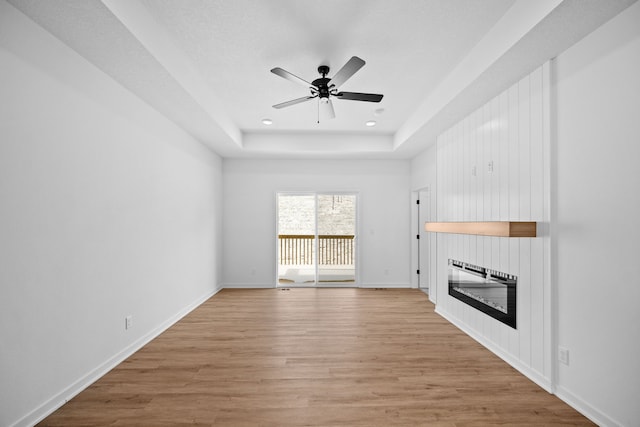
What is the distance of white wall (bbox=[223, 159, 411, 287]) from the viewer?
5914mm

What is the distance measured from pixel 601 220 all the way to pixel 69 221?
368 cm

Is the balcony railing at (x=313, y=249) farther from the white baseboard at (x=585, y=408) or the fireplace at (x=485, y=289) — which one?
the white baseboard at (x=585, y=408)

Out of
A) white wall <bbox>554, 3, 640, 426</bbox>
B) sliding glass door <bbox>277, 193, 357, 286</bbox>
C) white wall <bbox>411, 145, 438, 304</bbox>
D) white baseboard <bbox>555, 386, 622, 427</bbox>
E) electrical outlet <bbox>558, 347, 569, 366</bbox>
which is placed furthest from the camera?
sliding glass door <bbox>277, 193, 357, 286</bbox>

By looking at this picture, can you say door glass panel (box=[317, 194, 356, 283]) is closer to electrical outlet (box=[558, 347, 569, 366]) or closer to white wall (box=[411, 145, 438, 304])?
white wall (box=[411, 145, 438, 304])

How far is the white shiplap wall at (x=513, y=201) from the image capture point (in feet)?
7.75

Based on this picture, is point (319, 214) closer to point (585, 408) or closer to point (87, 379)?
point (87, 379)

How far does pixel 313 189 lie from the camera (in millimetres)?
5969

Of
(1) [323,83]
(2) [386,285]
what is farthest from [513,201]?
(2) [386,285]

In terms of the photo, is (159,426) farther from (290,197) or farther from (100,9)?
(290,197)

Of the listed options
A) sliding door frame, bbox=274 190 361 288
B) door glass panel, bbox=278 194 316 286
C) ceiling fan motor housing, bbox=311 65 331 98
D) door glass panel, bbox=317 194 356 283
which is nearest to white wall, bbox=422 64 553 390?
ceiling fan motor housing, bbox=311 65 331 98

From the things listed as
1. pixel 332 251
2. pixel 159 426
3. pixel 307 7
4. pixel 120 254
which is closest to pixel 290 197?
pixel 332 251

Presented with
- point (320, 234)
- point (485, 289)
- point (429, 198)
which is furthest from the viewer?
point (320, 234)

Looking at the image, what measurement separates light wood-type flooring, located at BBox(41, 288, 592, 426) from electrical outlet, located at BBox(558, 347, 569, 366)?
28cm

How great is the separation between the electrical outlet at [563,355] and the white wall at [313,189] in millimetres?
3726
